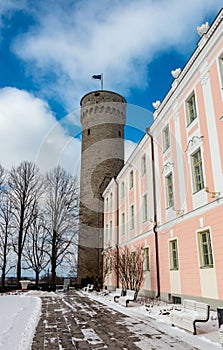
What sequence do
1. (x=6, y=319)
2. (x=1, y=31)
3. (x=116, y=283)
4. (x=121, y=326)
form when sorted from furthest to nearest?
(x=116, y=283) < (x=1, y=31) < (x=6, y=319) < (x=121, y=326)

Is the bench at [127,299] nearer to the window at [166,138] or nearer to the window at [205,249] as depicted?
the window at [205,249]

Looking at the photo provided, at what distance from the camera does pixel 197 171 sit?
10.8 m

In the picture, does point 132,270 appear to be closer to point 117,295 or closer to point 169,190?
point 117,295

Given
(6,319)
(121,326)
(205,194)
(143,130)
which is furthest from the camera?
(143,130)

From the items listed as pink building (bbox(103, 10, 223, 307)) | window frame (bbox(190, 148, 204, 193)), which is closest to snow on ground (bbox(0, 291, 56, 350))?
pink building (bbox(103, 10, 223, 307))

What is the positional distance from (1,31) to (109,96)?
23435mm

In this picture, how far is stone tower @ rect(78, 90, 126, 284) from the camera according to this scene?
2714 centimetres

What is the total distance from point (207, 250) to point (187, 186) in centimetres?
262

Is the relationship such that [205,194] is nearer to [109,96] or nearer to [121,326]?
[121,326]

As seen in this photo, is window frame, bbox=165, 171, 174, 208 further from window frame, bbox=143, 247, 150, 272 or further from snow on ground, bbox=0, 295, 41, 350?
snow on ground, bbox=0, 295, 41, 350

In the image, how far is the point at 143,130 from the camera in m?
16.0

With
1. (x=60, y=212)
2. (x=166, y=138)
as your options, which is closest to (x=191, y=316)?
(x=166, y=138)

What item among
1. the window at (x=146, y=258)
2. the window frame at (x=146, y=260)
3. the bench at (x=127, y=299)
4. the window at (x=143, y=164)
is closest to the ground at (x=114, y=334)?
the bench at (x=127, y=299)

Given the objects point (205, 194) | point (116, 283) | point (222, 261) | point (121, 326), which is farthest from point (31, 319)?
point (116, 283)
